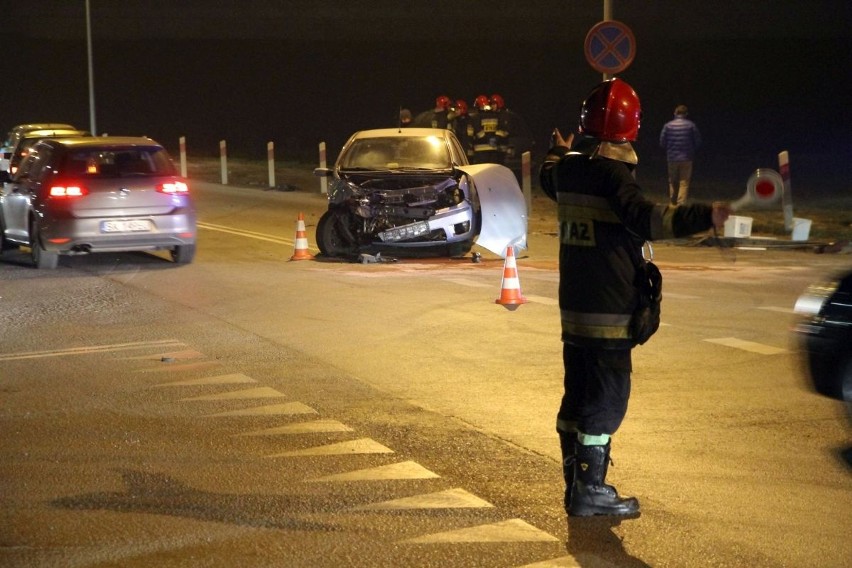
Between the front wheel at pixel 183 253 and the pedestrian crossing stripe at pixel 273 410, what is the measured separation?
7.88m

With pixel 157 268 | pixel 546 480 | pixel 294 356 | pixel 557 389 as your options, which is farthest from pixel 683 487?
pixel 157 268

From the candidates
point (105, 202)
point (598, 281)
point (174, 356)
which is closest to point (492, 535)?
point (598, 281)

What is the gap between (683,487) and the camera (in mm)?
6254

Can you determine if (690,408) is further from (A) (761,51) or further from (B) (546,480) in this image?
(A) (761,51)

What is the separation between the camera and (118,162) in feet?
50.8

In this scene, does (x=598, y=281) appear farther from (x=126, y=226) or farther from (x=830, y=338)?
(x=126, y=226)

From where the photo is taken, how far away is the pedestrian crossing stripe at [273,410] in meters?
7.89

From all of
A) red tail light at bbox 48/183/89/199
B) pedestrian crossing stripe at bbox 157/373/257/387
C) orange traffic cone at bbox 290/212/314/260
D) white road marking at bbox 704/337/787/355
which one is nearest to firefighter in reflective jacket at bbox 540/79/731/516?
pedestrian crossing stripe at bbox 157/373/257/387

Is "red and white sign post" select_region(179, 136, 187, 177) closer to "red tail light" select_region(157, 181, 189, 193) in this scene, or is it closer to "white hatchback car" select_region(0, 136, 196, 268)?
"white hatchback car" select_region(0, 136, 196, 268)

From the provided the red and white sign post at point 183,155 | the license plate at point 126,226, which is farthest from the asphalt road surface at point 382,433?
the red and white sign post at point 183,155

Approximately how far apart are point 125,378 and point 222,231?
11.0m

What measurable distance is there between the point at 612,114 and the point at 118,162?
10.9 metres

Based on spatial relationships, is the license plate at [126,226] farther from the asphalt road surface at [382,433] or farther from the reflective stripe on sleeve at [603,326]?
the reflective stripe on sleeve at [603,326]

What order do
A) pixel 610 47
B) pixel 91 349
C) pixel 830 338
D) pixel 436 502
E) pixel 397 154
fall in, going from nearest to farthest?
pixel 436 502 → pixel 830 338 → pixel 91 349 → pixel 610 47 → pixel 397 154
